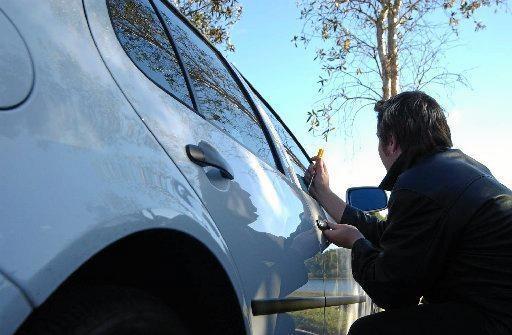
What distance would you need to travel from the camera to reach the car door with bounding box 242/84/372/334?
2.77 m

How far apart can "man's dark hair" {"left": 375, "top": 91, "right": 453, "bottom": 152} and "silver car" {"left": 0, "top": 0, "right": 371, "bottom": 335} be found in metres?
0.58

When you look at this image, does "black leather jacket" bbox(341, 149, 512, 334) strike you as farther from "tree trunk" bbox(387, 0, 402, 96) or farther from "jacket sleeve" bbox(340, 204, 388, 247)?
"tree trunk" bbox(387, 0, 402, 96)

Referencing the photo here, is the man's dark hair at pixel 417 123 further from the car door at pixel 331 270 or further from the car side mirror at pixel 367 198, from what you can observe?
the car side mirror at pixel 367 198

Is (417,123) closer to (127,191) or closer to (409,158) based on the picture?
(409,158)

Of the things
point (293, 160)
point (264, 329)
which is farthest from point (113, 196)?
point (293, 160)

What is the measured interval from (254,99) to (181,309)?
1398 millimetres

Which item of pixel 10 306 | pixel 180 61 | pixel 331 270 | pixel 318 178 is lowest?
pixel 331 270

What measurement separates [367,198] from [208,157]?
2.04 m

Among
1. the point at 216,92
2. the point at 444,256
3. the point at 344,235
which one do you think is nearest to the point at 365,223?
the point at 344,235

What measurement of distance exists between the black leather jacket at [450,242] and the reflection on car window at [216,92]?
595 mm

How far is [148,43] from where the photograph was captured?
1.79 m

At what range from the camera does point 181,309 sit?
1.54m

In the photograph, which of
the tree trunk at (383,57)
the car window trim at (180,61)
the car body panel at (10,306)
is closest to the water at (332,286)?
the car window trim at (180,61)

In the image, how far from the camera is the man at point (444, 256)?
81.4 inches
